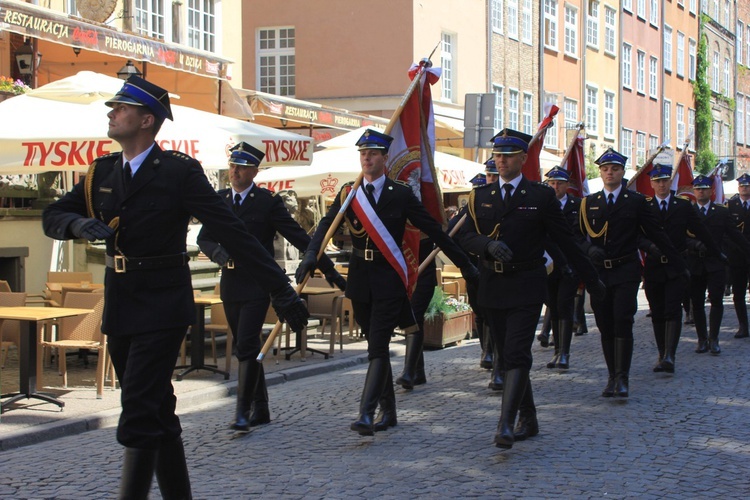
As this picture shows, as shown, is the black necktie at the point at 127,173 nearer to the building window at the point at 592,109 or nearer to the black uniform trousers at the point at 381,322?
the black uniform trousers at the point at 381,322

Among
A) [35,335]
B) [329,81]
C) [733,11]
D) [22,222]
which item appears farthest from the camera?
[733,11]

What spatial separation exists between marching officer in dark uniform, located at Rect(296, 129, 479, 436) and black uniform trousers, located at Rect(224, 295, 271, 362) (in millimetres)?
631

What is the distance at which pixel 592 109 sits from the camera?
142ft

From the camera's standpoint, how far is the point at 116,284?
5105 mm

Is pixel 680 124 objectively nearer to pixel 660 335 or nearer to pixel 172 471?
pixel 660 335

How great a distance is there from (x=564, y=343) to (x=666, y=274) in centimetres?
128

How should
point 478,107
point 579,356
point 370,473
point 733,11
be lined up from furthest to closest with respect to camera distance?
point 733,11 < point 478,107 < point 579,356 < point 370,473

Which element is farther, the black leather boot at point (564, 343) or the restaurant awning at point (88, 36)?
the restaurant awning at point (88, 36)

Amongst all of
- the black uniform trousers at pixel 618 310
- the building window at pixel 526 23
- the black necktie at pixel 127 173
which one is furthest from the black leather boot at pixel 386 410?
the building window at pixel 526 23

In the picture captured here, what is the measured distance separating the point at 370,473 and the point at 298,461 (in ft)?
1.90

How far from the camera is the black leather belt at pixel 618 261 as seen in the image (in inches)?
376

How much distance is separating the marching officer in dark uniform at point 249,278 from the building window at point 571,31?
111 feet

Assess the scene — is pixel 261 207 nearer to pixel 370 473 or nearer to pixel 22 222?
pixel 370 473

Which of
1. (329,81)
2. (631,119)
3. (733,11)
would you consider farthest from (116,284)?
(733,11)
